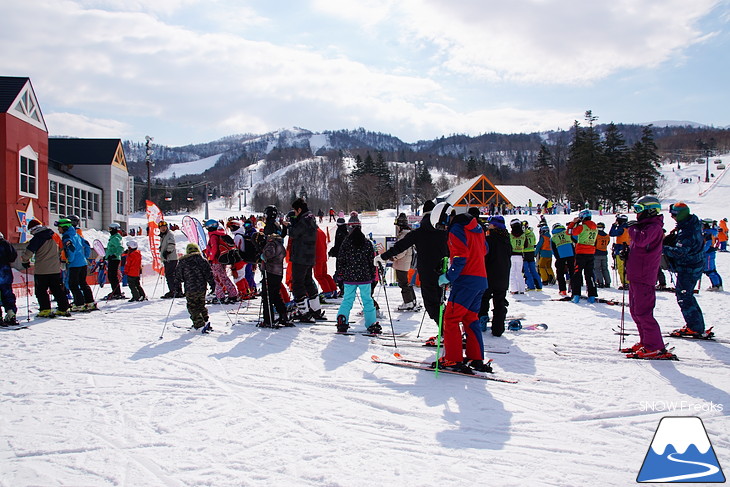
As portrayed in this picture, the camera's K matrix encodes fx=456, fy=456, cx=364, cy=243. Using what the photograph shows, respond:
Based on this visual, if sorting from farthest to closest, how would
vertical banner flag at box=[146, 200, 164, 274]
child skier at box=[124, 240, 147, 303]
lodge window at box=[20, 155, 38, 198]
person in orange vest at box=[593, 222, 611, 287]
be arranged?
lodge window at box=[20, 155, 38, 198] → vertical banner flag at box=[146, 200, 164, 274] → person in orange vest at box=[593, 222, 611, 287] → child skier at box=[124, 240, 147, 303]

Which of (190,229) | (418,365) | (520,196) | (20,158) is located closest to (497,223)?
(418,365)

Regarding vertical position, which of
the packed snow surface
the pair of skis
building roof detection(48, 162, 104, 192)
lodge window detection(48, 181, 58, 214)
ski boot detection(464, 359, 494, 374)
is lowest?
the packed snow surface

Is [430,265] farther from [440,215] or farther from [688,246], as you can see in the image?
[688,246]

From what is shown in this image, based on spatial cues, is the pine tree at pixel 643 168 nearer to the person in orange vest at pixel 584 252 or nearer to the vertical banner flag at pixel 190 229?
the person in orange vest at pixel 584 252

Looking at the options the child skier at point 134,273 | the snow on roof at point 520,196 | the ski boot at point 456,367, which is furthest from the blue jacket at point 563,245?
the snow on roof at point 520,196

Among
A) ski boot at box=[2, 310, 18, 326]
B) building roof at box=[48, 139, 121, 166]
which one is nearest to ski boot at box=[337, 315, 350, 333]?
ski boot at box=[2, 310, 18, 326]

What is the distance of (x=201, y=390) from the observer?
430 cm

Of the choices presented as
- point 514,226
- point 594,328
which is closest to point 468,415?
point 594,328

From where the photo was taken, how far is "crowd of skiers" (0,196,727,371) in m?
4.81

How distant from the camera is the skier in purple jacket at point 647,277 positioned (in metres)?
5.16

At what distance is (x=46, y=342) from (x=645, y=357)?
7.61 metres

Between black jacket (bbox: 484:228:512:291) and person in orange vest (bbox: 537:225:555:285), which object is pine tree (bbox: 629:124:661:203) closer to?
person in orange vest (bbox: 537:225:555:285)

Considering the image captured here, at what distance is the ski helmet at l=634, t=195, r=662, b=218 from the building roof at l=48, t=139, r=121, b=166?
1392 inches

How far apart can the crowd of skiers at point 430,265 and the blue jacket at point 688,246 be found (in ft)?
0.04
